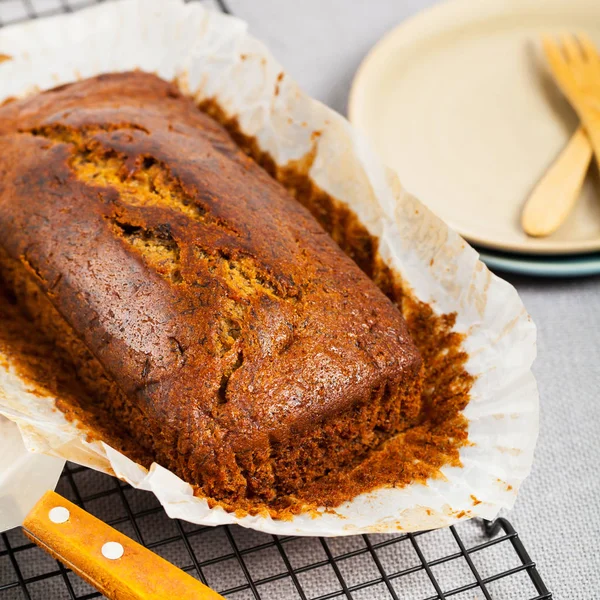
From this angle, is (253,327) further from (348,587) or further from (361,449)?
(348,587)

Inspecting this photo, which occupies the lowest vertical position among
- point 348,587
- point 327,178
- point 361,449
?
point 348,587

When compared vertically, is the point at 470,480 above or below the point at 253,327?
below

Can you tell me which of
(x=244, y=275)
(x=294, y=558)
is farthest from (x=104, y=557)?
(x=244, y=275)

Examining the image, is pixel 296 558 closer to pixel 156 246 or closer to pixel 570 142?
pixel 156 246

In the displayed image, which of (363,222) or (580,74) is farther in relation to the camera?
(580,74)

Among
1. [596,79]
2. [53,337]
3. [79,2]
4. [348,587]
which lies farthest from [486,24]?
[348,587]

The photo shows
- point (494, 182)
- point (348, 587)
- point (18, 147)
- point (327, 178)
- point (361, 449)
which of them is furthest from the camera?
point (494, 182)
